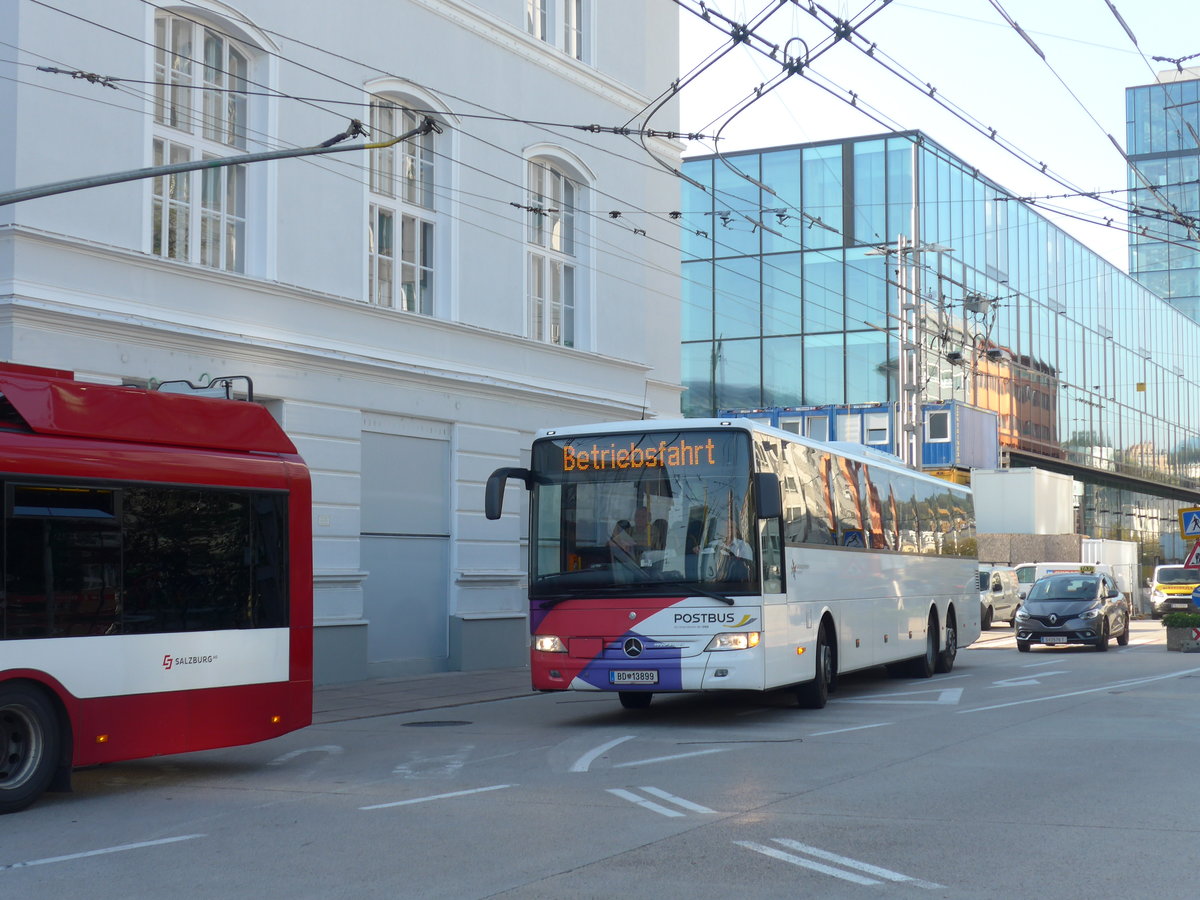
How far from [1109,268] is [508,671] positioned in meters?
55.1

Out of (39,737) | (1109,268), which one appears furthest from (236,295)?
(1109,268)

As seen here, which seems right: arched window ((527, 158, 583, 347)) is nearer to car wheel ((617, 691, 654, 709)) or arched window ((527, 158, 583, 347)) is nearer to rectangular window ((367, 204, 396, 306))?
rectangular window ((367, 204, 396, 306))

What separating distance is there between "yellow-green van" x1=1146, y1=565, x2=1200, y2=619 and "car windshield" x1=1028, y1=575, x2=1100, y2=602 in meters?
16.6

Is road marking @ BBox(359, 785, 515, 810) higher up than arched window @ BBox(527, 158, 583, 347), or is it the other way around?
arched window @ BBox(527, 158, 583, 347)

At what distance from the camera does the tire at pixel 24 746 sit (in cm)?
998

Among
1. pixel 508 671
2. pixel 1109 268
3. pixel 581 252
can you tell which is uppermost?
pixel 1109 268

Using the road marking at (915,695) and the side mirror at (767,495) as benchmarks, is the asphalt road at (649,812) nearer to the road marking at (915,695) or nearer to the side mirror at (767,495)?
the road marking at (915,695)

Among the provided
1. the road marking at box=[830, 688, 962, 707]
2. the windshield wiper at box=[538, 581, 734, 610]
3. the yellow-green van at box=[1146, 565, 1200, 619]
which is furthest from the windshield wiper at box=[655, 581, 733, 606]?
the yellow-green van at box=[1146, 565, 1200, 619]

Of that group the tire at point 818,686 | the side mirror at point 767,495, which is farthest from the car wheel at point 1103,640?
the side mirror at point 767,495

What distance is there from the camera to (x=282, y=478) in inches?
479

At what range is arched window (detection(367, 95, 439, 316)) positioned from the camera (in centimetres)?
2288

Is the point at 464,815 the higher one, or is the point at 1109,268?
the point at 1109,268

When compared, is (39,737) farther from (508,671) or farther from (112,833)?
(508,671)

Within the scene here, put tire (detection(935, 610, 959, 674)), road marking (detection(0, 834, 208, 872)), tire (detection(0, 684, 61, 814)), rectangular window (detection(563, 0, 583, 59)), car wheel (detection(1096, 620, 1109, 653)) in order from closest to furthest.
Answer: road marking (detection(0, 834, 208, 872)) → tire (detection(0, 684, 61, 814)) → tire (detection(935, 610, 959, 674)) → rectangular window (detection(563, 0, 583, 59)) → car wheel (detection(1096, 620, 1109, 653))
